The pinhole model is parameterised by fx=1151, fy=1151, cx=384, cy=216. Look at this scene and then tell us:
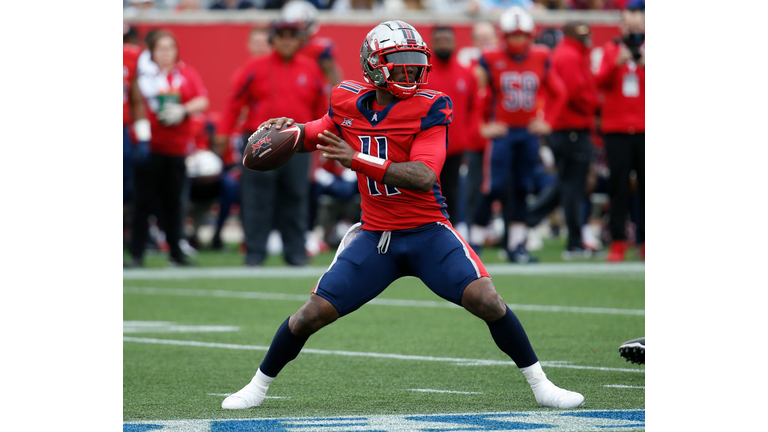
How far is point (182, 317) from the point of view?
26.5 feet

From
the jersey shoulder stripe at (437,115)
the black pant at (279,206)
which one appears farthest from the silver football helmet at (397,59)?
the black pant at (279,206)

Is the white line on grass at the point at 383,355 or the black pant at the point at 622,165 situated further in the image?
the black pant at the point at 622,165

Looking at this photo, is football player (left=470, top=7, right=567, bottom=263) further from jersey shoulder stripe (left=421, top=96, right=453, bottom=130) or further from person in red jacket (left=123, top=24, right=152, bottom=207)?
jersey shoulder stripe (left=421, top=96, right=453, bottom=130)

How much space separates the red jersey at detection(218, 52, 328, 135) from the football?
596cm

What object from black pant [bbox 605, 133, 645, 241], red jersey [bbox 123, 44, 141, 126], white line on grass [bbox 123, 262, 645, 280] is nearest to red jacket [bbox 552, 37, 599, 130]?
black pant [bbox 605, 133, 645, 241]

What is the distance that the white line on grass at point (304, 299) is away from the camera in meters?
8.20

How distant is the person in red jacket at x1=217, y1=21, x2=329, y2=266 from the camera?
11109 mm

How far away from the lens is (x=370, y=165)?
4.63 meters

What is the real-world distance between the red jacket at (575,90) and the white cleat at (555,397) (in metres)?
7.72

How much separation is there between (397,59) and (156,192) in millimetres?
7278

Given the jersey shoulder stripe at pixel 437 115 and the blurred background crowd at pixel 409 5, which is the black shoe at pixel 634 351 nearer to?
the jersey shoulder stripe at pixel 437 115
